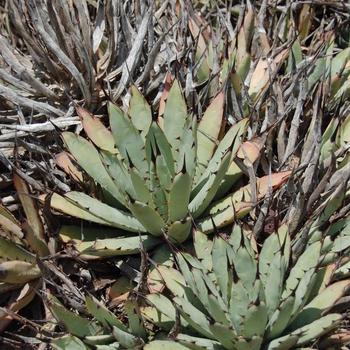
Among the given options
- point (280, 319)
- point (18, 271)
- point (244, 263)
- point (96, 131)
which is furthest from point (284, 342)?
point (96, 131)

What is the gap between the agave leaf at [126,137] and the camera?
194cm

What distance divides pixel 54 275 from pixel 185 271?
0.69 metres

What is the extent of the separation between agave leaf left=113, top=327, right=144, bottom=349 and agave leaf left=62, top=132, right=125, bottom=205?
0.58 metres

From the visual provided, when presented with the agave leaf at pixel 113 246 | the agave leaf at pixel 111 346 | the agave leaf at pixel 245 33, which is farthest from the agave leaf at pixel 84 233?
the agave leaf at pixel 245 33

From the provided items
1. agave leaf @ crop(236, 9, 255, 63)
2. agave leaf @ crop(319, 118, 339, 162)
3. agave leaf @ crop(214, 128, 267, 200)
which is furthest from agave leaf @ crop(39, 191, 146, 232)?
agave leaf @ crop(236, 9, 255, 63)

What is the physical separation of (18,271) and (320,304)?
1.23m

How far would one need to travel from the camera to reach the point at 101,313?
5.85ft

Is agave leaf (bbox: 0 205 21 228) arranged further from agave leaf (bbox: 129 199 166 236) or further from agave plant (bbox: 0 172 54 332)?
agave leaf (bbox: 129 199 166 236)

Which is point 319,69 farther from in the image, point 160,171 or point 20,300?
point 20,300

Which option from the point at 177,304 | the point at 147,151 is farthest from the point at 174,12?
the point at 177,304

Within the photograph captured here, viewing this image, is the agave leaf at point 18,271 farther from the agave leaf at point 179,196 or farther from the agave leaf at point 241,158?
the agave leaf at point 241,158

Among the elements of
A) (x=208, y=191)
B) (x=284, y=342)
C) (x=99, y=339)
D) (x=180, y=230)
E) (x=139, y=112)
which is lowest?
(x=284, y=342)

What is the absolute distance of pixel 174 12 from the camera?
275 cm

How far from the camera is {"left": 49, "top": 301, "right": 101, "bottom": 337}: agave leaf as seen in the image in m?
1.78
